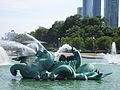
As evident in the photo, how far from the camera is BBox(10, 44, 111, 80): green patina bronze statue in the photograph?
2481 cm

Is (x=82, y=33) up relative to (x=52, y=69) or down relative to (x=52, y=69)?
up

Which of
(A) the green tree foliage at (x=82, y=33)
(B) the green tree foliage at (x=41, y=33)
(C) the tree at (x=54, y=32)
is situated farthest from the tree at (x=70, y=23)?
(B) the green tree foliage at (x=41, y=33)

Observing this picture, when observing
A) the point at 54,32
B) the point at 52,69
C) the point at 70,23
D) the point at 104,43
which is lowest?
the point at 52,69

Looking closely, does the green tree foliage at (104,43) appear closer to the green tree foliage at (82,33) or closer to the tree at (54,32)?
the green tree foliage at (82,33)

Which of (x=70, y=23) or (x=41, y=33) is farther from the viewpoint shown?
(x=41, y=33)

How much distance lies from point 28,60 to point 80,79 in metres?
3.52

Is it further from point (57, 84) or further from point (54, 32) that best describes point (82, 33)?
point (57, 84)

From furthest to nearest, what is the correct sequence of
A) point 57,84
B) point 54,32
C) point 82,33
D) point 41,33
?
1. point 41,33
2. point 54,32
3. point 82,33
4. point 57,84

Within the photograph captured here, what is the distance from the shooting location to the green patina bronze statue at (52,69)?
24812mm


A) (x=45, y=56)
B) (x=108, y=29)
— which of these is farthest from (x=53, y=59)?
(x=108, y=29)

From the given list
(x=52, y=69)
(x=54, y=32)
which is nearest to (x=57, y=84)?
(x=52, y=69)

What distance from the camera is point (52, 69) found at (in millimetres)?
25500

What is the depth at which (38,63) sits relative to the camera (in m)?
25.0

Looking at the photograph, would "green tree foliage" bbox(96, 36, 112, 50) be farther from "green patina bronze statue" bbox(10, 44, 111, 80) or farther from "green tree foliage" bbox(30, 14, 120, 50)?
"green patina bronze statue" bbox(10, 44, 111, 80)
